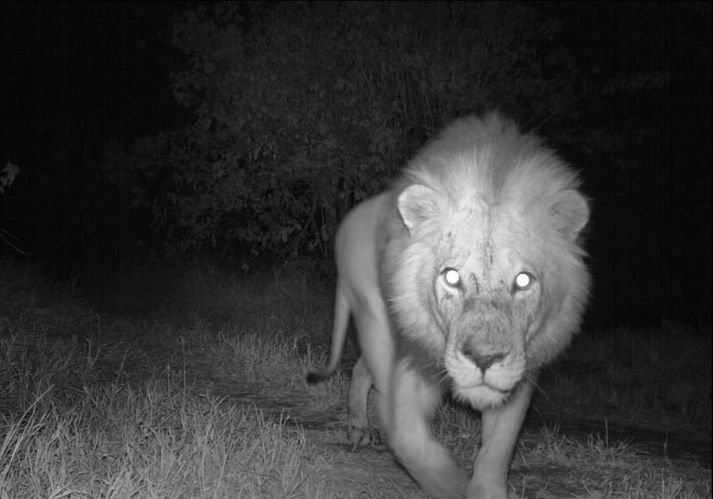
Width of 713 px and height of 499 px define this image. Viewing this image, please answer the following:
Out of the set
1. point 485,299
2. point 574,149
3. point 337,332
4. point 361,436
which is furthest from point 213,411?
point 574,149

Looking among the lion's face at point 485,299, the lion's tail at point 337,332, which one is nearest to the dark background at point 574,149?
the lion's tail at point 337,332

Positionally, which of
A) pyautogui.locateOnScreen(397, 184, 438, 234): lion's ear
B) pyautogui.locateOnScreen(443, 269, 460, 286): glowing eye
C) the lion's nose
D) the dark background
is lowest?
the dark background

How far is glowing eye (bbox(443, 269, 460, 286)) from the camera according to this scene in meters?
3.08

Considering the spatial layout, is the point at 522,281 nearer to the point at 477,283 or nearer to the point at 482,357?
the point at 477,283

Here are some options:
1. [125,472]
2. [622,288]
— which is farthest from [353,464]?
[622,288]

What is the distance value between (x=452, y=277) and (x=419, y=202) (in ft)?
1.17

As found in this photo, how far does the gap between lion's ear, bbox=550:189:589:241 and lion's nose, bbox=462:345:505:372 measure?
69 cm

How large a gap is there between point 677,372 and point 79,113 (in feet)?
36.8

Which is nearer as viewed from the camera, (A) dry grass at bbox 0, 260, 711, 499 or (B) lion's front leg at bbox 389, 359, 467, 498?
(A) dry grass at bbox 0, 260, 711, 499

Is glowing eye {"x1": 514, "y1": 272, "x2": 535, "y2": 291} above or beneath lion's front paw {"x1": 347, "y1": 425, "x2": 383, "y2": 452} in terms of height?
above

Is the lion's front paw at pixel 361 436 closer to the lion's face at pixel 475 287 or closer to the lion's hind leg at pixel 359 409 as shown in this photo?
the lion's hind leg at pixel 359 409

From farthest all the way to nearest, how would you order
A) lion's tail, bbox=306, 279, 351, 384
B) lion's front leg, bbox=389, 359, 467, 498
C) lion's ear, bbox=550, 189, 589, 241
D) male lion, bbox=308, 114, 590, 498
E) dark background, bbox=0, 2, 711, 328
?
1. dark background, bbox=0, 2, 711, 328
2. lion's tail, bbox=306, 279, 351, 384
3. lion's front leg, bbox=389, 359, 467, 498
4. lion's ear, bbox=550, 189, 589, 241
5. male lion, bbox=308, 114, 590, 498

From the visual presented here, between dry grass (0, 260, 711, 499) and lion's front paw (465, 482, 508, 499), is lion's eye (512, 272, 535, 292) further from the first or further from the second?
dry grass (0, 260, 711, 499)

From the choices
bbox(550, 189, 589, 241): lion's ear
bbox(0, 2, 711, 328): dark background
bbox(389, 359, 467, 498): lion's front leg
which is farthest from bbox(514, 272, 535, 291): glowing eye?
bbox(0, 2, 711, 328): dark background
